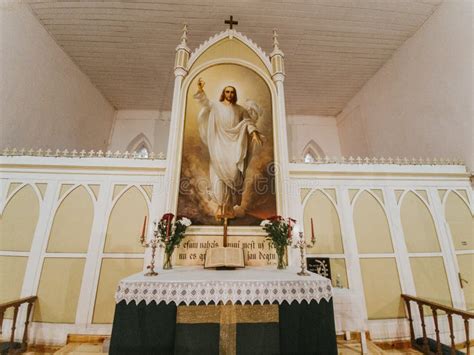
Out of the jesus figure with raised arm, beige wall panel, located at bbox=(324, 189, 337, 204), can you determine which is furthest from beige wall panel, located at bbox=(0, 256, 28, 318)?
beige wall panel, located at bbox=(324, 189, 337, 204)

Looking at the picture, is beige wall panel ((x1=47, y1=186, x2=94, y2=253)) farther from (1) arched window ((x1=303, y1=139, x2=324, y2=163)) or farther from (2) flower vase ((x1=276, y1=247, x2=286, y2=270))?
(1) arched window ((x1=303, y1=139, x2=324, y2=163))

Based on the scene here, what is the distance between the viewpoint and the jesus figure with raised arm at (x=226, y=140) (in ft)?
13.3

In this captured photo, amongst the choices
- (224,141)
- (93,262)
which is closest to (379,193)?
(224,141)

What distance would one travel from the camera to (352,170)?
4.66m

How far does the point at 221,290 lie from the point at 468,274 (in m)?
5.04

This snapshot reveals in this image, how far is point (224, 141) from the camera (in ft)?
14.3

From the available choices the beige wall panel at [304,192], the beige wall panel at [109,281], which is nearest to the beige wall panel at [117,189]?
the beige wall panel at [109,281]

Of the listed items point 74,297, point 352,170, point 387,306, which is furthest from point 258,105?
point 74,297

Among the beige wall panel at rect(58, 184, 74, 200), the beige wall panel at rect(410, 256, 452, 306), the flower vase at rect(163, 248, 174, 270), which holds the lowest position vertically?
the beige wall panel at rect(410, 256, 452, 306)

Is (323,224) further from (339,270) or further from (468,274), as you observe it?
(468,274)

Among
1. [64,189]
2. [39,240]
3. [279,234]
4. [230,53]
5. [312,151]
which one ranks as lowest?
[39,240]

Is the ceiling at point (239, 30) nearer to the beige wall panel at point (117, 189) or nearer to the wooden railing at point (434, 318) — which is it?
the beige wall panel at point (117, 189)

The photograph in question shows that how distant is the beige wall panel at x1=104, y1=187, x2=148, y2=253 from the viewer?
4.07 metres

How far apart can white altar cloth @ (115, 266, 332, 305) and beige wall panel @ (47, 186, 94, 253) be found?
2199 mm
